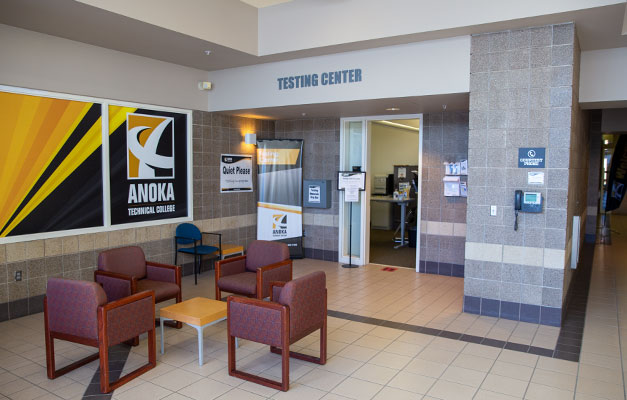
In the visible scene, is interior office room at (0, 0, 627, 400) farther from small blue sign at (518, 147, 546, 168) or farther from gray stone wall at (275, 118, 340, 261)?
gray stone wall at (275, 118, 340, 261)

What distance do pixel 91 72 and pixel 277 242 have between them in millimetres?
3207

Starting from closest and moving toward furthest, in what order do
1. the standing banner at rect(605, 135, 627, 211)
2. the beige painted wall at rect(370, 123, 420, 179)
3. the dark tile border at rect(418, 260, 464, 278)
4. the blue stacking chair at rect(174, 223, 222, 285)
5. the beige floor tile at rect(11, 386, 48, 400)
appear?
the beige floor tile at rect(11, 386, 48, 400) → the blue stacking chair at rect(174, 223, 222, 285) → the dark tile border at rect(418, 260, 464, 278) → the beige painted wall at rect(370, 123, 420, 179) → the standing banner at rect(605, 135, 627, 211)

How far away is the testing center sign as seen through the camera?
791cm

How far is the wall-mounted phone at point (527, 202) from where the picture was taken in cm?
497

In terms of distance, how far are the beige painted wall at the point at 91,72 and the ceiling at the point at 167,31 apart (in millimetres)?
135

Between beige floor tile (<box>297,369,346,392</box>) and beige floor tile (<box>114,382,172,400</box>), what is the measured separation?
108 centimetres

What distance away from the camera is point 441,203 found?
7473 millimetres

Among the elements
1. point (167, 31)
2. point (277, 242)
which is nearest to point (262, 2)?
point (167, 31)

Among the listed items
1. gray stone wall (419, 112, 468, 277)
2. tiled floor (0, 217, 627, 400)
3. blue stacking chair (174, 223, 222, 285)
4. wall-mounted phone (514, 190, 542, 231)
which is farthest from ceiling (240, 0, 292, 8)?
tiled floor (0, 217, 627, 400)

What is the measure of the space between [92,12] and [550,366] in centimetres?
547

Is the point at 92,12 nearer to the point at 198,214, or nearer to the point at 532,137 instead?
the point at 198,214

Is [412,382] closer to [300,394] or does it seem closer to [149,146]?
[300,394]

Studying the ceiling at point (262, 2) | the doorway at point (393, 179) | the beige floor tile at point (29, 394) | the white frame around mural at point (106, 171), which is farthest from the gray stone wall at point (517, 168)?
the doorway at point (393, 179)

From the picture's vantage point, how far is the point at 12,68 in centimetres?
505
